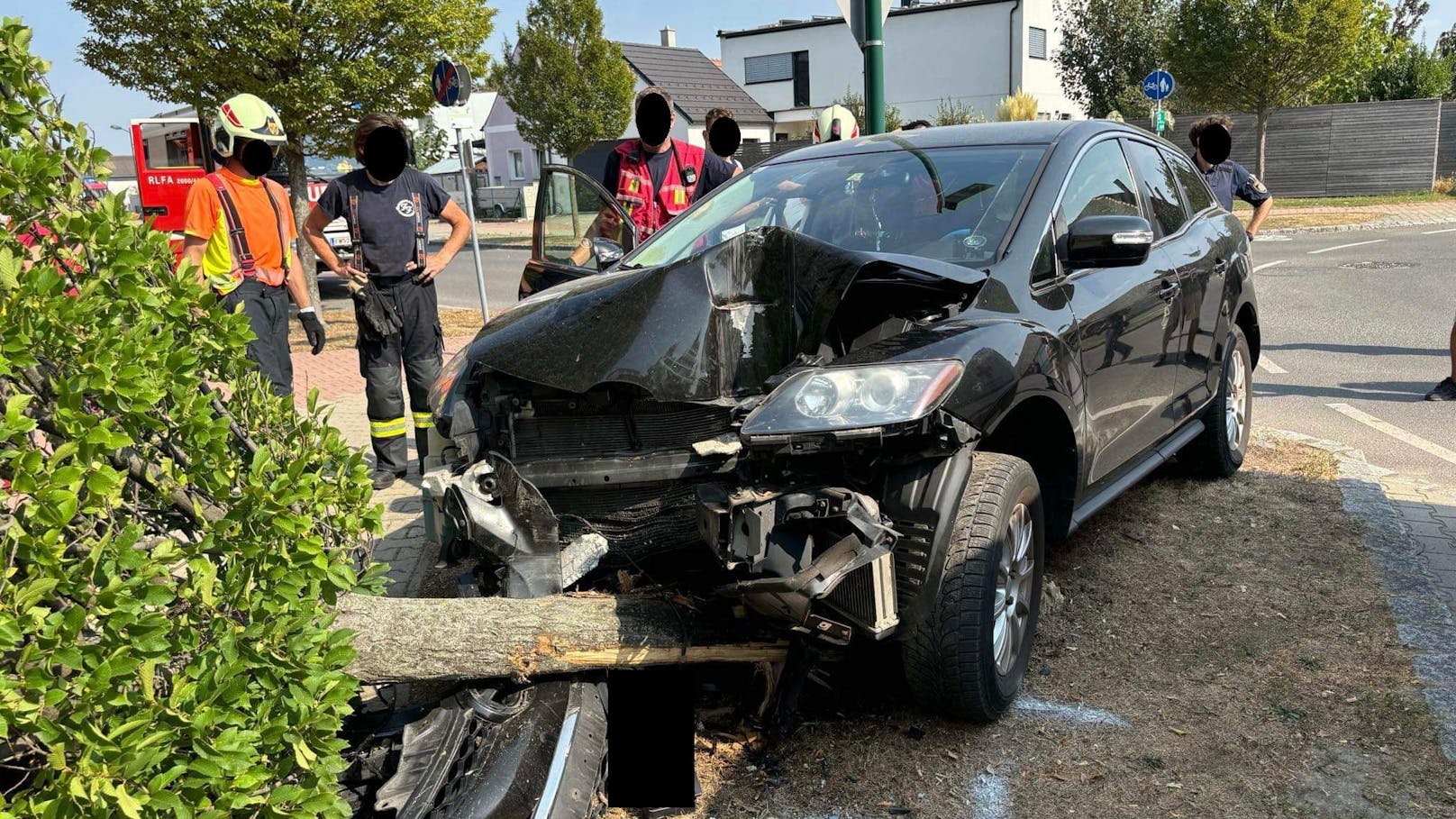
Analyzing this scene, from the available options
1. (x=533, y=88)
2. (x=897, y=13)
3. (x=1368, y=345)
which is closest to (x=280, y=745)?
(x=1368, y=345)

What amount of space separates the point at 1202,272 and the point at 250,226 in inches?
187

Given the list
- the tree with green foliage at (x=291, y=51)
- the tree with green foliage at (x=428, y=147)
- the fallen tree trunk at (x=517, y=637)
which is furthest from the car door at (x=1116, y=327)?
the tree with green foliage at (x=428, y=147)

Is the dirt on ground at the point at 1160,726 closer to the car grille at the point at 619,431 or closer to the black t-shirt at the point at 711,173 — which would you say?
the car grille at the point at 619,431

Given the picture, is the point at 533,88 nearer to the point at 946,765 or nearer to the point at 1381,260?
the point at 1381,260

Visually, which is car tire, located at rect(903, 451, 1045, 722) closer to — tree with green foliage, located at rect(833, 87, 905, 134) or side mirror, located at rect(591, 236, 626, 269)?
side mirror, located at rect(591, 236, 626, 269)

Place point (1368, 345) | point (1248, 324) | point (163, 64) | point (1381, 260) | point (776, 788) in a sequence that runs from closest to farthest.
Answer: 1. point (776, 788)
2. point (1248, 324)
3. point (1368, 345)
4. point (163, 64)
5. point (1381, 260)

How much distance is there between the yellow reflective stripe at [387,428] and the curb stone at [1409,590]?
497 centimetres

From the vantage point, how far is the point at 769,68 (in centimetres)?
4738

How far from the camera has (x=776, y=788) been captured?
2.96 metres

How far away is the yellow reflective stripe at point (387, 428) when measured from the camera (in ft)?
20.3

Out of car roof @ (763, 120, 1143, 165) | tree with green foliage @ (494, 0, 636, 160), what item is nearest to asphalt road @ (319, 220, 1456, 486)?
car roof @ (763, 120, 1143, 165)

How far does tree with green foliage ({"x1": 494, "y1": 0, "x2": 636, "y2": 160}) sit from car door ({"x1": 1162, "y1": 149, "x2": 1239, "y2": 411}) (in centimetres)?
2484

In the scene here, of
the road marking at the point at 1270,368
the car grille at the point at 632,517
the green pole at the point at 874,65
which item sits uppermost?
the green pole at the point at 874,65

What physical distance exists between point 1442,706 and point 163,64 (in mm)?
12969
